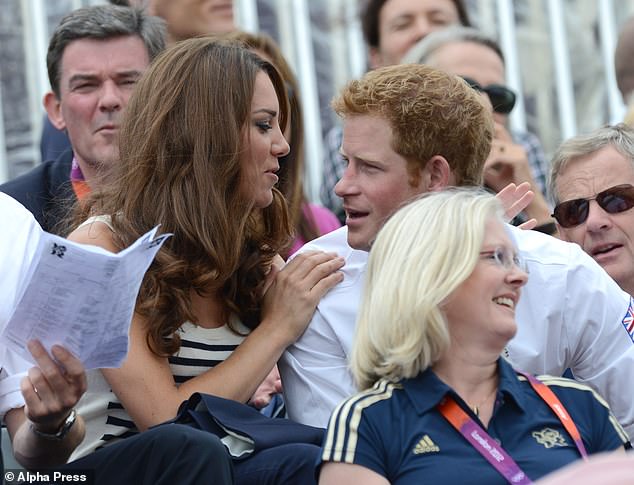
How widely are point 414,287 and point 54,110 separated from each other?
243cm

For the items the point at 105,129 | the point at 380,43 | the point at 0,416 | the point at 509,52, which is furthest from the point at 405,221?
the point at 509,52

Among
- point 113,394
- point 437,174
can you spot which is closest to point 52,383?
point 113,394

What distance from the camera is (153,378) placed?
384 centimetres

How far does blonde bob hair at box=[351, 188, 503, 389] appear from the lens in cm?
→ 322

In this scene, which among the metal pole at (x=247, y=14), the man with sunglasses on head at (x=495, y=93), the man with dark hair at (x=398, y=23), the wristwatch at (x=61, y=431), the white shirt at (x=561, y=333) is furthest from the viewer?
the metal pole at (x=247, y=14)

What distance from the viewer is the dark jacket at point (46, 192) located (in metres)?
4.71

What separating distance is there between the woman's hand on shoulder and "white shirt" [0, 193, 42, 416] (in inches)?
29.3

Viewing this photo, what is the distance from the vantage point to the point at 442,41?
5.76 m

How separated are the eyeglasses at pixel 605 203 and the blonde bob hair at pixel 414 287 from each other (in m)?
1.26

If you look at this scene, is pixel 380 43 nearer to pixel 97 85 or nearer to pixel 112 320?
pixel 97 85

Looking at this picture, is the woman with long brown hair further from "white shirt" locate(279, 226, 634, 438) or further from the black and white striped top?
"white shirt" locate(279, 226, 634, 438)

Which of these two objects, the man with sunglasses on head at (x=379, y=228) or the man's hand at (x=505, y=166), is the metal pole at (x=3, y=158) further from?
the man with sunglasses on head at (x=379, y=228)

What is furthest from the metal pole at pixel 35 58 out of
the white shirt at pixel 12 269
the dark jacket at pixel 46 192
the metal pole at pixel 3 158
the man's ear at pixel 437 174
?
the white shirt at pixel 12 269

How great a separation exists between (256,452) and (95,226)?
85 centimetres
